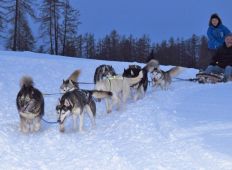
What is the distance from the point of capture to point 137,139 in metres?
6.91

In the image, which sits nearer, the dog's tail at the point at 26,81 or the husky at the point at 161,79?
the dog's tail at the point at 26,81

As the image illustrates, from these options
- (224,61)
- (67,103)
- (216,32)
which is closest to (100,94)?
(67,103)

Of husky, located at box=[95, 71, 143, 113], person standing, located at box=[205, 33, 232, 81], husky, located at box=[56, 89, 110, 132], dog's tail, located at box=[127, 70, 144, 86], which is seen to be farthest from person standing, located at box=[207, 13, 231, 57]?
husky, located at box=[56, 89, 110, 132]

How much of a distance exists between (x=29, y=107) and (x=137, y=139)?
194cm

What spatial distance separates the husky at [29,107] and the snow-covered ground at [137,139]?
19 centimetres

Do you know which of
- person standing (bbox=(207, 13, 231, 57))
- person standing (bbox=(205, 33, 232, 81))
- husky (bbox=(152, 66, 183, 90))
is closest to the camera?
husky (bbox=(152, 66, 183, 90))

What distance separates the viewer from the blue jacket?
14.9m

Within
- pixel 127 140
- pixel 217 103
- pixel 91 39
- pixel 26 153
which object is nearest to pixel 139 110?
pixel 217 103

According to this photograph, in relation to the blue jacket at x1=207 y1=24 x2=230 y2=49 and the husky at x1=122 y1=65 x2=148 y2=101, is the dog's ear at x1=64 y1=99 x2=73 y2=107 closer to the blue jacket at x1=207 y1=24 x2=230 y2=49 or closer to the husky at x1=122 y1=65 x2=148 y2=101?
the husky at x1=122 y1=65 x2=148 y2=101

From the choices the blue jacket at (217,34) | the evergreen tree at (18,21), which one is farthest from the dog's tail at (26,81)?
the evergreen tree at (18,21)

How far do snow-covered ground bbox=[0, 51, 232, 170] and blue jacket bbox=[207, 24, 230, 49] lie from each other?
4.00 meters

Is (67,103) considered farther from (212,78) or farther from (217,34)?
(217,34)

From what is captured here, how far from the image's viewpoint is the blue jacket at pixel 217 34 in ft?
49.0

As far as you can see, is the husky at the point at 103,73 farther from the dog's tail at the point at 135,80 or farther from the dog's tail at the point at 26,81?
the dog's tail at the point at 26,81
